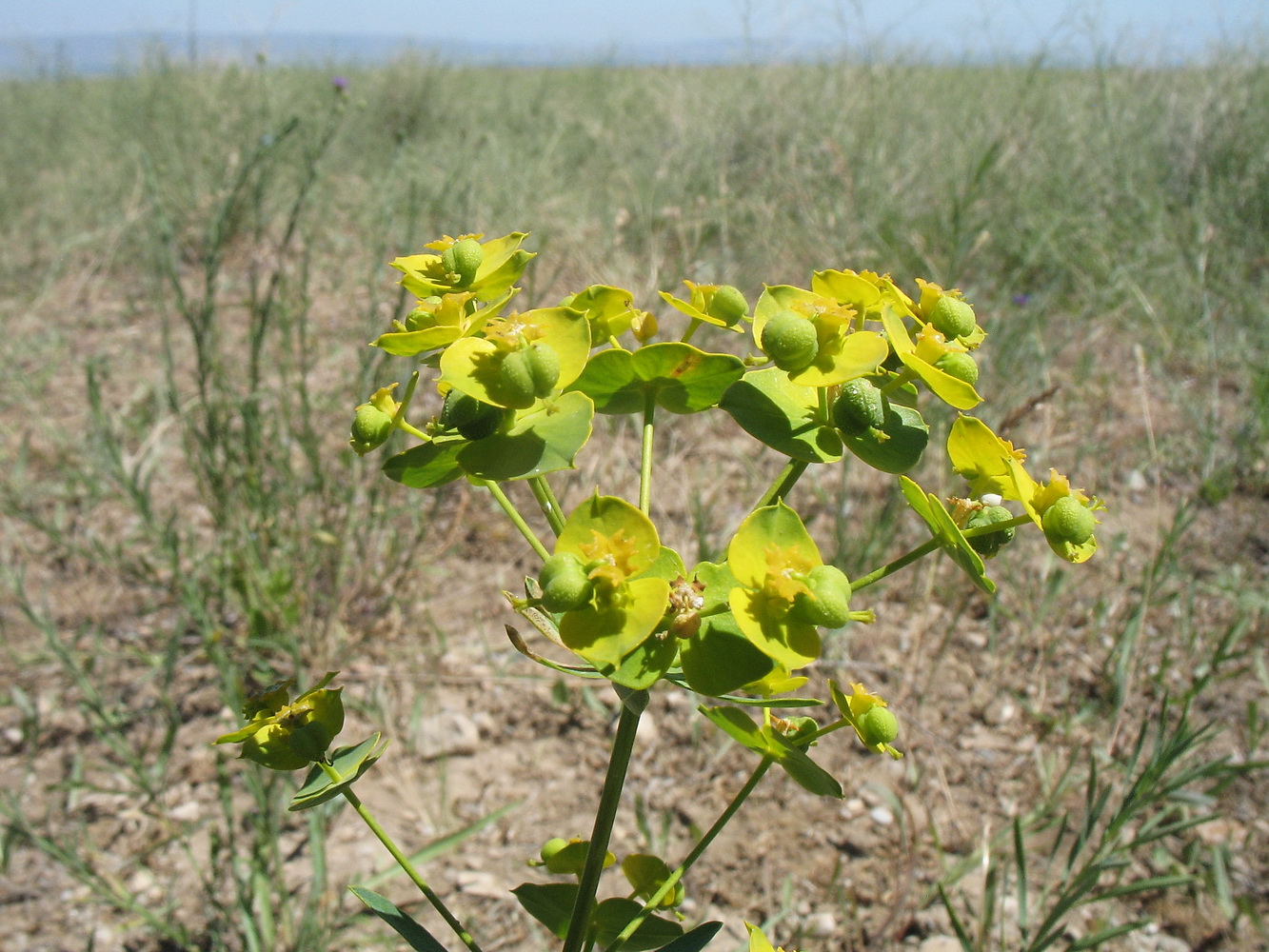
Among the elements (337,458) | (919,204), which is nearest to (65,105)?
(337,458)

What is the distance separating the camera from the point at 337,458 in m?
2.90

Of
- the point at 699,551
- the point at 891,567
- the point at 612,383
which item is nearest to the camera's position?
the point at 891,567

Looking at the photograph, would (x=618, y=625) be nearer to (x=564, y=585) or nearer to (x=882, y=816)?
(x=564, y=585)

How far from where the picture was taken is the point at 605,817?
0.82 meters

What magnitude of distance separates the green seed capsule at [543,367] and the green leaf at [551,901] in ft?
1.84

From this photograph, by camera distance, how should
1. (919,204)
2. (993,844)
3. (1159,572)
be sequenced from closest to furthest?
(993,844) < (1159,572) < (919,204)

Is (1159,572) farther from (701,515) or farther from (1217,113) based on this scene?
(1217,113)

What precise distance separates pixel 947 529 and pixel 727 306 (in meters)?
0.30

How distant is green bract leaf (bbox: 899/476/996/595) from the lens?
720mm

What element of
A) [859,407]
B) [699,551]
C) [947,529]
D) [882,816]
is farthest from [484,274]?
[882,816]

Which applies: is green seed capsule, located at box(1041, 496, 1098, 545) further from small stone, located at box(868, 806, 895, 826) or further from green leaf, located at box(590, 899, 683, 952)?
small stone, located at box(868, 806, 895, 826)

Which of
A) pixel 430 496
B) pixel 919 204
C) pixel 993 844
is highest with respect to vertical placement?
pixel 919 204

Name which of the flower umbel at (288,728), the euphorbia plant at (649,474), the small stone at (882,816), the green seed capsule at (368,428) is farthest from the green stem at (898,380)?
the small stone at (882,816)

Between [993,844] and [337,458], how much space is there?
2217 mm
